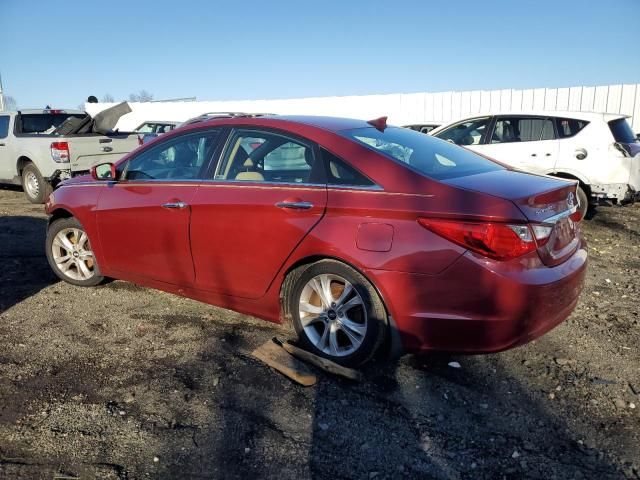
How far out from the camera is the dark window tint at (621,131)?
7.72 meters

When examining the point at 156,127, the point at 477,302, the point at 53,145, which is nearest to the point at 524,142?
the point at 477,302

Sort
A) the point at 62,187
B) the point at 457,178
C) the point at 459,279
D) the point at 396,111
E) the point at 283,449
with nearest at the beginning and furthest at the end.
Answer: the point at 283,449 → the point at 459,279 → the point at 457,178 → the point at 62,187 → the point at 396,111

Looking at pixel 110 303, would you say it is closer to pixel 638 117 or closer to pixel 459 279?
pixel 459 279

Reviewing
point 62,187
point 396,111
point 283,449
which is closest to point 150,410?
point 283,449

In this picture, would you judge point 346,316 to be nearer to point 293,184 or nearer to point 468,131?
point 293,184

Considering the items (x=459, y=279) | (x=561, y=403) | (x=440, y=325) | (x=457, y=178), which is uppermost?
(x=457, y=178)

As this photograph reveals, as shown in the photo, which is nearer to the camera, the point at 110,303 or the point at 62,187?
the point at 110,303

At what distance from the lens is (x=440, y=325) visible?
9.80ft

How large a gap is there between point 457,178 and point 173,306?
265 cm

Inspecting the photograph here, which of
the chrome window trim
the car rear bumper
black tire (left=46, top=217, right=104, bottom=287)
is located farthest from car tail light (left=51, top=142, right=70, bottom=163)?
the car rear bumper

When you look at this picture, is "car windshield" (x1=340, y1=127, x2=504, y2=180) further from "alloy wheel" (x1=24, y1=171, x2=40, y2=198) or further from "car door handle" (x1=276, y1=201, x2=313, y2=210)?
"alloy wheel" (x1=24, y1=171, x2=40, y2=198)

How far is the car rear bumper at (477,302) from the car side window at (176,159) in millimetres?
1717

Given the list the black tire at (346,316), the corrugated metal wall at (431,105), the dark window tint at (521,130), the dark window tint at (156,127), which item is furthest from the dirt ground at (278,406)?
the corrugated metal wall at (431,105)

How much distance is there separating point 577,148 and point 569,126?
400 millimetres
